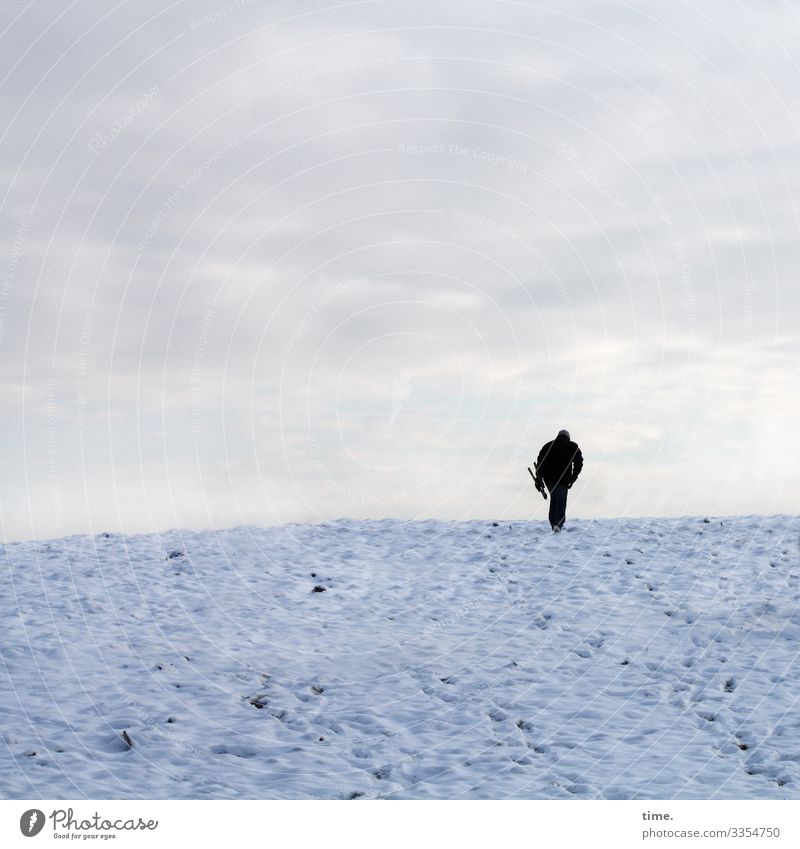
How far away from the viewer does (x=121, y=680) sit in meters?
12.4

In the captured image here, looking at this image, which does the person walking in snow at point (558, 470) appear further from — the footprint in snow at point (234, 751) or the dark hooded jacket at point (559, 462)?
the footprint in snow at point (234, 751)

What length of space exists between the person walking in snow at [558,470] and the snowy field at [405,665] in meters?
1.01

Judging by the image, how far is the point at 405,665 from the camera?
1317 centimetres

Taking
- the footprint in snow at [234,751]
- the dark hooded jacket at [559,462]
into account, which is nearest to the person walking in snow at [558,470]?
the dark hooded jacket at [559,462]

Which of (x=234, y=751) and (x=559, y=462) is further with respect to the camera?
(x=559, y=462)

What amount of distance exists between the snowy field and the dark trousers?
0.90 m

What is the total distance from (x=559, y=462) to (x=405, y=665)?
8.85 m

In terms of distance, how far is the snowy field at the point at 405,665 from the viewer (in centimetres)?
998

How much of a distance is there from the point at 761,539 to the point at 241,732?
1272 cm

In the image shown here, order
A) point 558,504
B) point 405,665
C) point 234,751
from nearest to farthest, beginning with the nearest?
1. point 234,751
2. point 405,665
3. point 558,504

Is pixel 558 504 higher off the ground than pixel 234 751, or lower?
higher

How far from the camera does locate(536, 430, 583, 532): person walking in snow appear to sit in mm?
20516

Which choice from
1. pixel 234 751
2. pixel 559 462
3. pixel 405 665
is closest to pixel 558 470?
pixel 559 462

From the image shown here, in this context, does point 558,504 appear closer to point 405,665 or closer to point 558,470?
point 558,470
